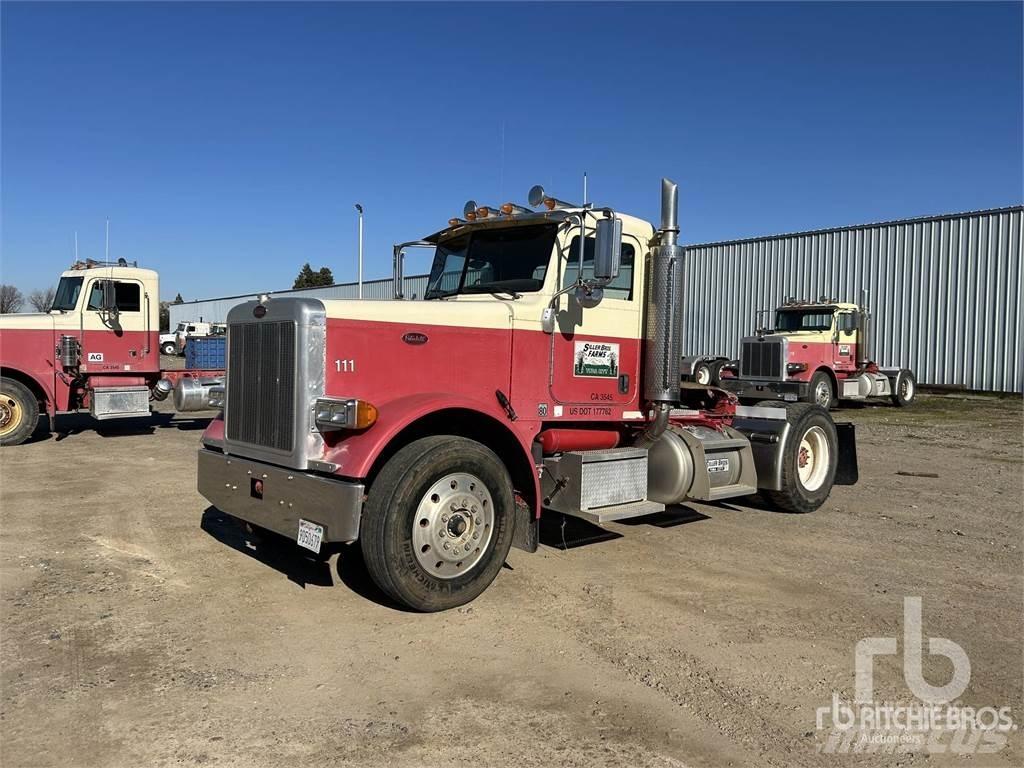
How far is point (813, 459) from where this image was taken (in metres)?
8.20

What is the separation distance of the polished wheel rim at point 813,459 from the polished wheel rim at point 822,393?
480 inches

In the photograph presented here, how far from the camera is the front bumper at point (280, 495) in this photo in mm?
4324

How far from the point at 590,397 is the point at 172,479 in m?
5.55

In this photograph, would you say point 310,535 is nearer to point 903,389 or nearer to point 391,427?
point 391,427

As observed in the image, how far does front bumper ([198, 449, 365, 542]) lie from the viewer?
4.32 metres

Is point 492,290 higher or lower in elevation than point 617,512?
higher

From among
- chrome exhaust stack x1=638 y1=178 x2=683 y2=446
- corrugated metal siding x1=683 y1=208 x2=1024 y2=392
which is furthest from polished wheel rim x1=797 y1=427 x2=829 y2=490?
corrugated metal siding x1=683 y1=208 x2=1024 y2=392

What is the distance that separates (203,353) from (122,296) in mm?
1783

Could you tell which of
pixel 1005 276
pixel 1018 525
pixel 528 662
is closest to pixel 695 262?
pixel 1005 276

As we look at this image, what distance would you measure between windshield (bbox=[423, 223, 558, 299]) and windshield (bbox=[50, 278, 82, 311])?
8.72 metres

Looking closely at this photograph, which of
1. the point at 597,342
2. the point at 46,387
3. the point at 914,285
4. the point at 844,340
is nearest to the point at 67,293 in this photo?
the point at 46,387

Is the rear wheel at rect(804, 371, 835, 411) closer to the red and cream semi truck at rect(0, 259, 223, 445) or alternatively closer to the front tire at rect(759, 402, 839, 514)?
the front tire at rect(759, 402, 839, 514)

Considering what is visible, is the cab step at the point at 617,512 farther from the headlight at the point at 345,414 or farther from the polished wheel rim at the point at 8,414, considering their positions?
the polished wheel rim at the point at 8,414

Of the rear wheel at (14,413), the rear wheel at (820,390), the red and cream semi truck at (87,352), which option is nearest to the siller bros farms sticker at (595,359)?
the red and cream semi truck at (87,352)
